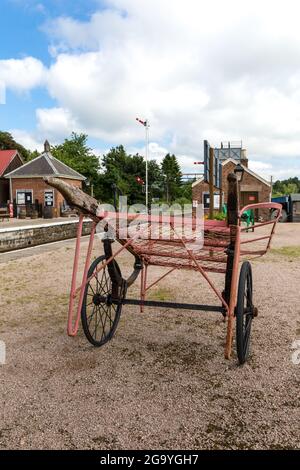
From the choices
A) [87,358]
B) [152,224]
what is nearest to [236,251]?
[152,224]

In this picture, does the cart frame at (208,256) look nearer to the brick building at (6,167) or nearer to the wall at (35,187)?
the wall at (35,187)

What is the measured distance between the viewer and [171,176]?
59.5 m

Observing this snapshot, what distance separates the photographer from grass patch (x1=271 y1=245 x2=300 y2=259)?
11.2m

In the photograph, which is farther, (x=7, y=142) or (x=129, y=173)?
(x=129, y=173)

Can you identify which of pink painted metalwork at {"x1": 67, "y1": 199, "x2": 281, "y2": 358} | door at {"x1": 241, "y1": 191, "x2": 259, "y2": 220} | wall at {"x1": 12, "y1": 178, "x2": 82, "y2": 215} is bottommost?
pink painted metalwork at {"x1": 67, "y1": 199, "x2": 281, "y2": 358}

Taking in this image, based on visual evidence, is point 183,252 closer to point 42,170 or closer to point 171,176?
point 42,170

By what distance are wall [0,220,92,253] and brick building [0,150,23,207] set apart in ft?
61.5

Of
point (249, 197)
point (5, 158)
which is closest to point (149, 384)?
point (249, 197)

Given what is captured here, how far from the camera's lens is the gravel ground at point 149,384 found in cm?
259

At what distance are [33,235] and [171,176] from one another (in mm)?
48386

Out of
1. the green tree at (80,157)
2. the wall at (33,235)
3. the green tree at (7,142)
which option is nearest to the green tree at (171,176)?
the green tree at (80,157)

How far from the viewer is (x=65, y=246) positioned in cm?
1276

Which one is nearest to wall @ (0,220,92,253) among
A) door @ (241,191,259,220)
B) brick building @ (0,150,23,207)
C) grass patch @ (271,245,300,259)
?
grass patch @ (271,245,300,259)

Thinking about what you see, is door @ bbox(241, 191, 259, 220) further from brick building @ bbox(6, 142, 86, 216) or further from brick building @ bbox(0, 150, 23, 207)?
brick building @ bbox(0, 150, 23, 207)
